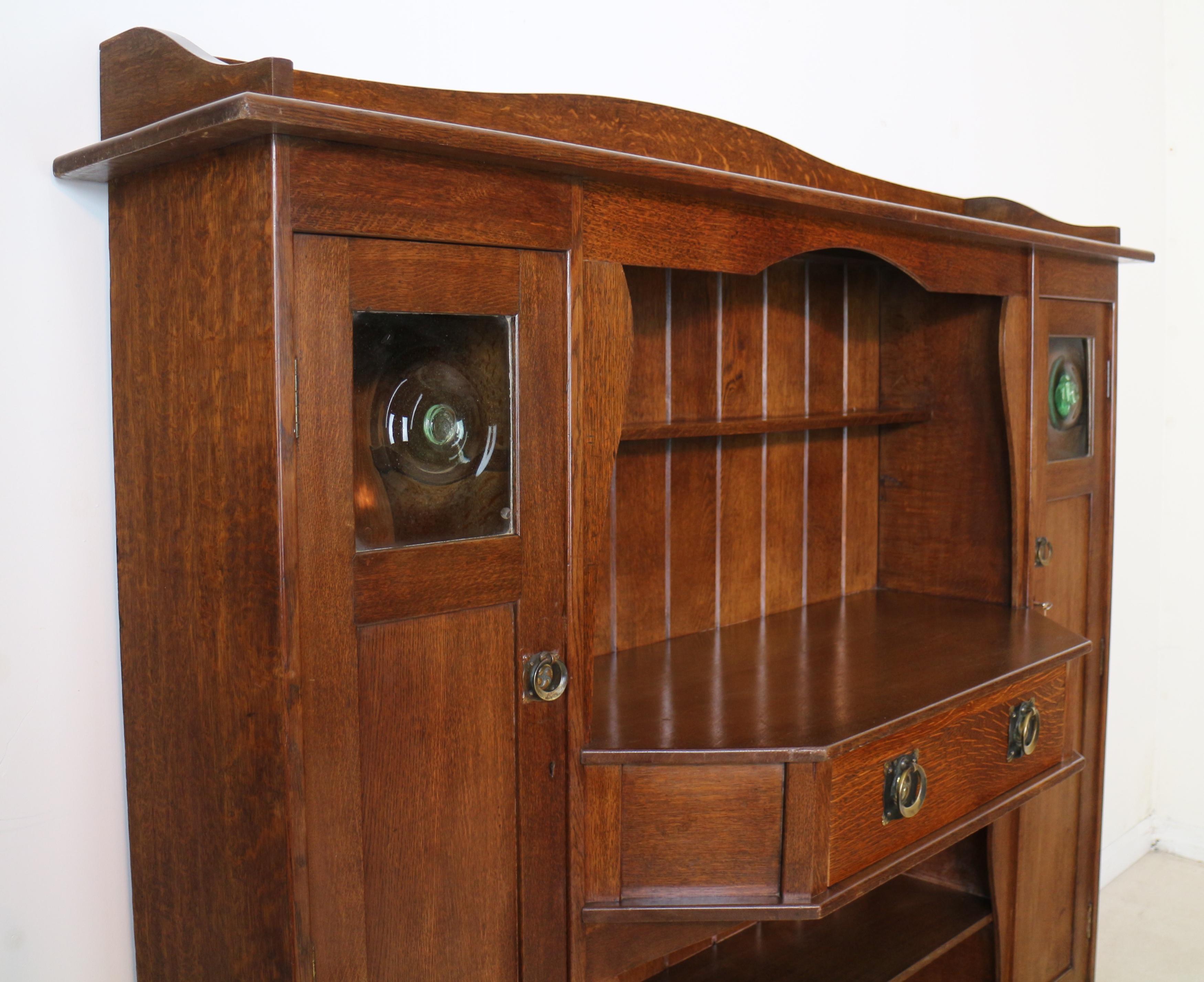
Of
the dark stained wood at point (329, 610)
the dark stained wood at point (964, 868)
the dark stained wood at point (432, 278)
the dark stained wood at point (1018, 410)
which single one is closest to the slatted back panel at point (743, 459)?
the dark stained wood at point (1018, 410)

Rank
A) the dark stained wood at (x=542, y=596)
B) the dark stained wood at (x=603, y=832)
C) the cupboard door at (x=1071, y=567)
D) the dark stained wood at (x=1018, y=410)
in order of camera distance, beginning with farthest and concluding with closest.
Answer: the cupboard door at (x=1071, y=567) < the dark stained wood at (x=1018, y=410) < the dark stained wood at (x=603, y=832) < the dark stained wood at (x=542, y=596)

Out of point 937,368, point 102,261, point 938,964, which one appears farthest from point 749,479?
point 102,261

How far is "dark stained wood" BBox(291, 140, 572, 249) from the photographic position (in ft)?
3.87

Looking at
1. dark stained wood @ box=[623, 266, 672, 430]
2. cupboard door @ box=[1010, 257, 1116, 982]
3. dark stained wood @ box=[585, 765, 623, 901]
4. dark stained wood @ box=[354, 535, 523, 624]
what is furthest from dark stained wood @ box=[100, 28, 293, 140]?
cupboard door @ box=[1010, 257, 1116, 982]

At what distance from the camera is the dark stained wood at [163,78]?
1.17m

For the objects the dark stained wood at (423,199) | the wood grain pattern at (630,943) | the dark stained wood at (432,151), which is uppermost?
the dark stained wood at (432,151)

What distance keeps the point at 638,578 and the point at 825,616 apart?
501 millimetres

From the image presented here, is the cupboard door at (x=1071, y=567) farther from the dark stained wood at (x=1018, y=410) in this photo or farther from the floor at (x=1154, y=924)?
the floor at (x=1154, y=924)

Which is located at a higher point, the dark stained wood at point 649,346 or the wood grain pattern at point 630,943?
the dark stained wood at point 649,346

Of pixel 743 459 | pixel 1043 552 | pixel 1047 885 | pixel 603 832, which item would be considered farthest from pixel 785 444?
pixel 1047 885

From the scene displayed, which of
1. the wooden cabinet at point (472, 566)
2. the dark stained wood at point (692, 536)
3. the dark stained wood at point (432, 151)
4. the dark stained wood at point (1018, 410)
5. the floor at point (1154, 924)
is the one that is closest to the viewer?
the dark stained wood at point (432, 151)

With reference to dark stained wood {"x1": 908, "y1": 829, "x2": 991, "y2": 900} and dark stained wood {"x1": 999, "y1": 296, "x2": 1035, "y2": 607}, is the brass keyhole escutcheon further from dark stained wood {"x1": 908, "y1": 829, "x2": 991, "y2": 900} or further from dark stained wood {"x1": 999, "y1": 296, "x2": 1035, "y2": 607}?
dark stained wood {"x1": 908, "y1": 829, "x2": 991, "y2": 900}

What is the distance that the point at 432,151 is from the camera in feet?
4.09

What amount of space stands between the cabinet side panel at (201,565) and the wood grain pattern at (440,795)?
12 centimetres
